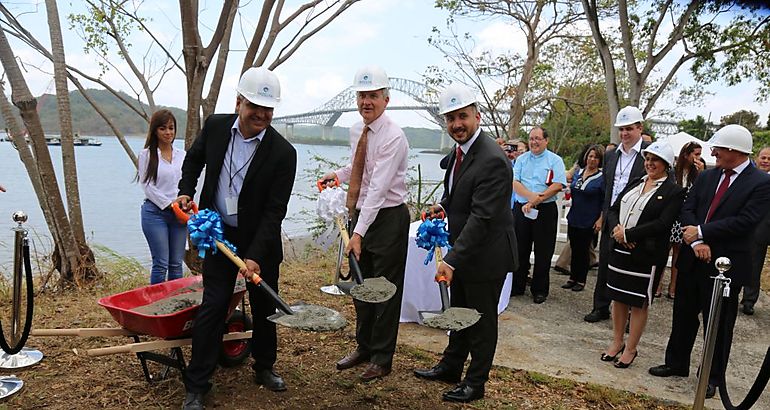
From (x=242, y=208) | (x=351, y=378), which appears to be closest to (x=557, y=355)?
(x=351, y=378)

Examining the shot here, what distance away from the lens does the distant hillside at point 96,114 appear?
19.5ft

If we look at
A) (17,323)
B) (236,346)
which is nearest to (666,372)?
(236,346)

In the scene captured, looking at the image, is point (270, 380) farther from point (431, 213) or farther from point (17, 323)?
point (17, 323)

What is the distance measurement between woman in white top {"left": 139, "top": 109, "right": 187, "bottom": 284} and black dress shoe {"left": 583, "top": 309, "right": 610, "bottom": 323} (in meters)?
3.67

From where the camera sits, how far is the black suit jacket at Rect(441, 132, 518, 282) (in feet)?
10.1

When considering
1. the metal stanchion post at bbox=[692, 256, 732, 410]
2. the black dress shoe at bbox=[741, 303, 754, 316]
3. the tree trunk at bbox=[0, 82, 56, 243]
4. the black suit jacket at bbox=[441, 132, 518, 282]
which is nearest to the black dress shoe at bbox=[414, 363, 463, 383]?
the black suit jacket at bbox=[441, 132, 518, 282]

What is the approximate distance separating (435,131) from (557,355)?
907cm

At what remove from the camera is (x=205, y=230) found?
9.53 feet

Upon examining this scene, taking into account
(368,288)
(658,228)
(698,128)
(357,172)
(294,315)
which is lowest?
(294,315)

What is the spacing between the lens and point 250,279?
2971mm

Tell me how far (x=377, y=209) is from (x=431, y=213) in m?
0.41

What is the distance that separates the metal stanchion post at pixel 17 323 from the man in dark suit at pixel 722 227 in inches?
164

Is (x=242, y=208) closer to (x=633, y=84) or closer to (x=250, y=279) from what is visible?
(x=250, y=279)

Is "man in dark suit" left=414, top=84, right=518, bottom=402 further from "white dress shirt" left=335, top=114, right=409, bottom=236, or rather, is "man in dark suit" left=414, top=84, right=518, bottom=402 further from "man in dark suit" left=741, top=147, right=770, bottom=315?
"man in dark suit" left=741, top=147, right=770, bottom=315
